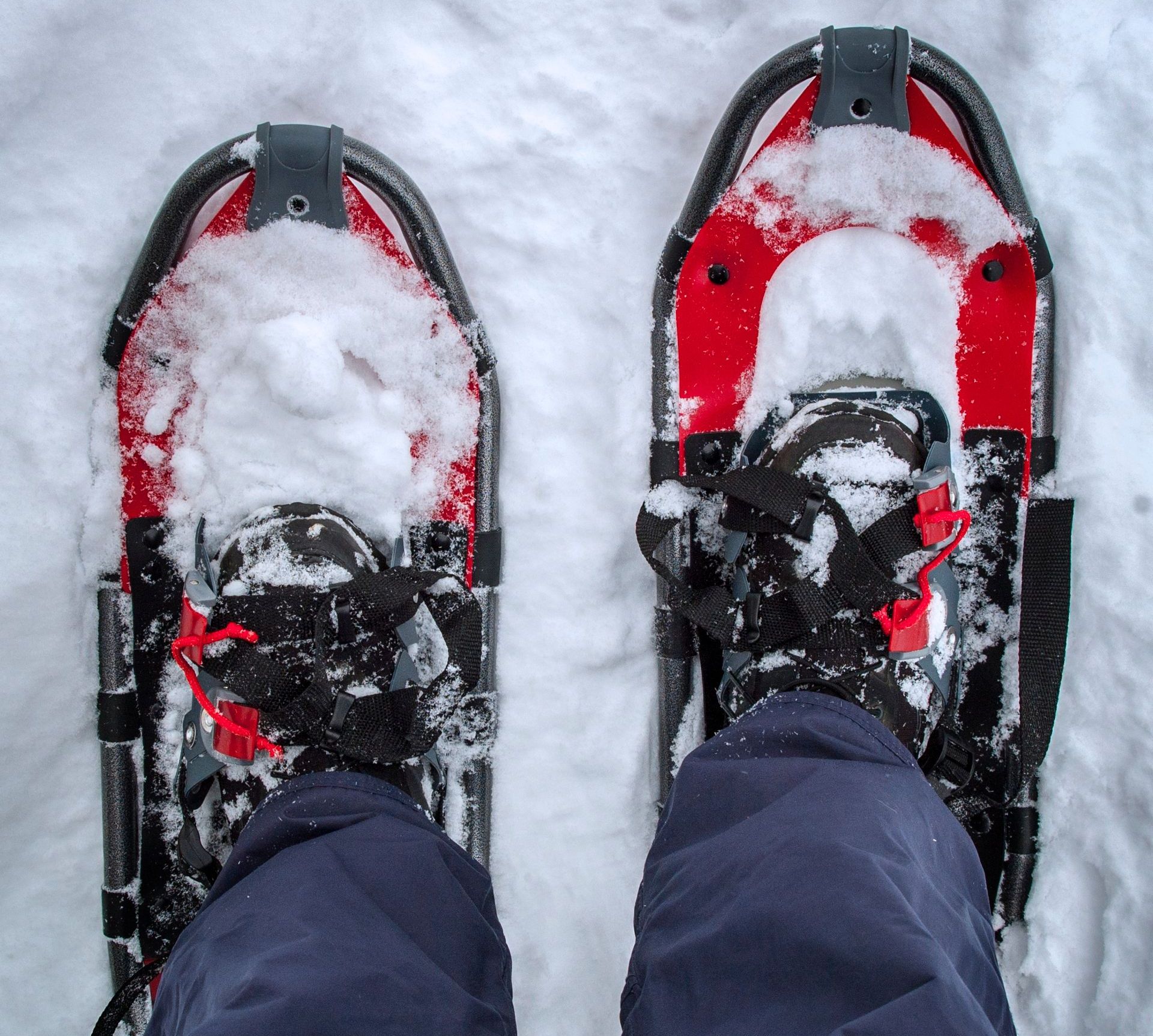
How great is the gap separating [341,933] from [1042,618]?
3.37ft

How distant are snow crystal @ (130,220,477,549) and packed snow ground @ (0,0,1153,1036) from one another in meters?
0.11

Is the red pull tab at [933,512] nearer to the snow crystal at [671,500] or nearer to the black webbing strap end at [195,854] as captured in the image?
the snow crystal at [671,500]

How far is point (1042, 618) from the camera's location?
1.26 meters

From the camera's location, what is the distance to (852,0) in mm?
1301

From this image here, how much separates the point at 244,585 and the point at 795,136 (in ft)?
3.24

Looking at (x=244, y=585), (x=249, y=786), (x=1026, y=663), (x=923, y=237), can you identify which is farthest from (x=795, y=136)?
(x=249, y=786)

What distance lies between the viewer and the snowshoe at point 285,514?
1170 millimetres

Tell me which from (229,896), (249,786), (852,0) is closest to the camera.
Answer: (229,896)

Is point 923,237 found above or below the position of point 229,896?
above

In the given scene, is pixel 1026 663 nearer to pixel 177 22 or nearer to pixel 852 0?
pixel 852 0

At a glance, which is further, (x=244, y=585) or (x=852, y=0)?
(x=852, y=0)

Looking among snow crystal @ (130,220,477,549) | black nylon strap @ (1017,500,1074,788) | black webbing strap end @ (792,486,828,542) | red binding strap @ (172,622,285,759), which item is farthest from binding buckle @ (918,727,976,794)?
red binding strap @ (172,622,285,759)

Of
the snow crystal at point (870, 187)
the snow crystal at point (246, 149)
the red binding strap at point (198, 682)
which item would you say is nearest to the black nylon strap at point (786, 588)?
the snow crystal at point (870, 187)

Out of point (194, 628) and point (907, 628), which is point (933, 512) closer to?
point (907, 628)
